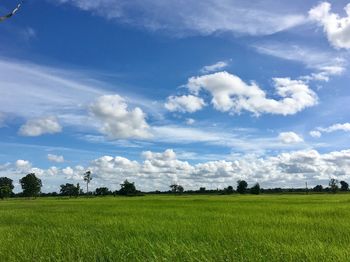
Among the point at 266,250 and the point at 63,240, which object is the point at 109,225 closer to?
the point at 63,240

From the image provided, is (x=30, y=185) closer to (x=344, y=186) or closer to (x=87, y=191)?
(x=87, y=191)

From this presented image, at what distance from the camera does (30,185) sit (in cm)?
14325

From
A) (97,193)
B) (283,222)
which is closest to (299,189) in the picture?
(97,193)

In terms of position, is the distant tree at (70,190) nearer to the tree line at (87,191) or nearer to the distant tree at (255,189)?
the tree line at (87,191)

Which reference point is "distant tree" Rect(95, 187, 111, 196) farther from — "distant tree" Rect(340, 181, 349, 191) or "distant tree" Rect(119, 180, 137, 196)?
"distant tree" Rect(340, 181, 349, 191)

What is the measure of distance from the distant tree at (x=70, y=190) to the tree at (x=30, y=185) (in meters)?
10.7

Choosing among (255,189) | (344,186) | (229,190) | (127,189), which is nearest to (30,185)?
(127,189)

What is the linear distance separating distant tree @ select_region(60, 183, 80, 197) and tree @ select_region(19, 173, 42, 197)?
10652mm

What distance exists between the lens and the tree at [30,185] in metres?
142

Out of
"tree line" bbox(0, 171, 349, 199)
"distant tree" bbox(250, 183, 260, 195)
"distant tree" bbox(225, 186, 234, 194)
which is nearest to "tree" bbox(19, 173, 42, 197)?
"tree line" bbox(0, 171, 349, 199)

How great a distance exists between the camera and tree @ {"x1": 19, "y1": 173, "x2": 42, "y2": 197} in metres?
142

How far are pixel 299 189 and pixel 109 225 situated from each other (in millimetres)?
167522

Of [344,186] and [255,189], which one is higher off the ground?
[344,186]

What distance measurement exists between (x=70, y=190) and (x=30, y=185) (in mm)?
15096
